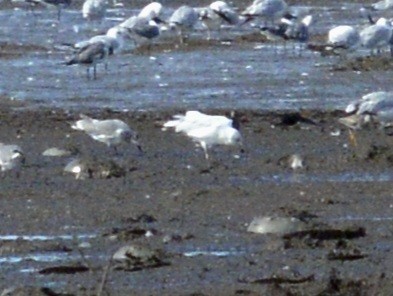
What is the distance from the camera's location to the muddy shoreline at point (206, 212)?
9.20 meters

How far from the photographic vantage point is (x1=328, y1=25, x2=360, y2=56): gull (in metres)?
24.5

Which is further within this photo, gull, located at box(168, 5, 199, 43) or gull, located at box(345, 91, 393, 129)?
gull, located at box(168, 5, 199, 43)

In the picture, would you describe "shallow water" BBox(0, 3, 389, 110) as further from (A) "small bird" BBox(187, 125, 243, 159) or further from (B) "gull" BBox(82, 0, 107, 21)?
(A) "small bird" BBox(187, 125, 243, 159)

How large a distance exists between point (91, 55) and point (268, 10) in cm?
950

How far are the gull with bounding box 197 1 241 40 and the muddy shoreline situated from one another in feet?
42.7

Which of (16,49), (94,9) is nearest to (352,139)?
(16,49)

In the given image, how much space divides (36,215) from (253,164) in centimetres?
304

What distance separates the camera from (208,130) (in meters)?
14.3

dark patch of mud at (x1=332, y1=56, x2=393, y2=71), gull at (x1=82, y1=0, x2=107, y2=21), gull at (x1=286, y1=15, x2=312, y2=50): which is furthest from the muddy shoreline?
gull at (x1=82, y1=0, x2=107, y2=21)

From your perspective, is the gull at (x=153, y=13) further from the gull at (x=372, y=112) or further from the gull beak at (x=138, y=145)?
the gull beak at (x=138, y=145)

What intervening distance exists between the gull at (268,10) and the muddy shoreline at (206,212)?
14.1 m

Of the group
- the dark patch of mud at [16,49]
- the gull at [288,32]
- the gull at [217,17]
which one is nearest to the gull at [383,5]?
the gull at [217,17]

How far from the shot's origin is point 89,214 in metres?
11.6

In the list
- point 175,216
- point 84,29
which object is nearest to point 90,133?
point 175,216
